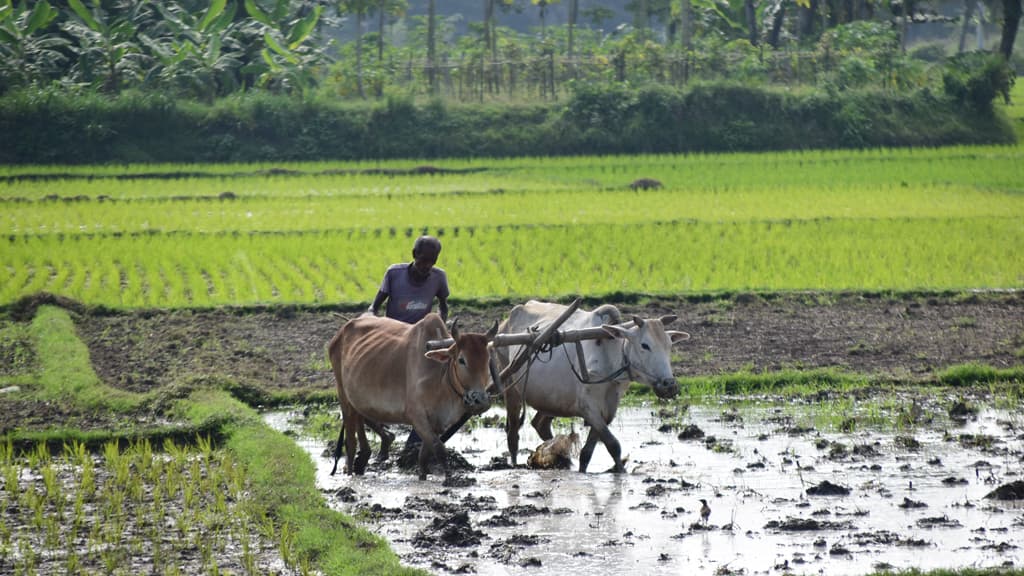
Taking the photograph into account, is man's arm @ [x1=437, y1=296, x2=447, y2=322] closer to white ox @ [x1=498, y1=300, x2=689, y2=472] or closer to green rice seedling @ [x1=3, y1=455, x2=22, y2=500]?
white ox @ [x1=498, y1=300, x2=689, y2=472]

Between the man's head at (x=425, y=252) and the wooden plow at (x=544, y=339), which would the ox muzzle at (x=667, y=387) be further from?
the man's head at (x=425, y=252)

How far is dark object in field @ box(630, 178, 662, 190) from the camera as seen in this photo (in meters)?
24.2

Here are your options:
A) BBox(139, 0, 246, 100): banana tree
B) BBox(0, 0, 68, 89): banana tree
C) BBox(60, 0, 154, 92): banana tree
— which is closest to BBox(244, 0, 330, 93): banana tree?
BBox(139, 0, 246, 100): banana tree

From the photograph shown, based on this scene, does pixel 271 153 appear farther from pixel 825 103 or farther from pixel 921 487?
pixel 921 487

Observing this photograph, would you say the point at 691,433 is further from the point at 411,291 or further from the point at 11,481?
the point at 11,481

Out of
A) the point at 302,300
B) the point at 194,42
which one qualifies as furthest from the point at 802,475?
the point at 194,42

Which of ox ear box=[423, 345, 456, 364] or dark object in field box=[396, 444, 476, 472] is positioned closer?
ox ear box=[423, 345, 456, 364]

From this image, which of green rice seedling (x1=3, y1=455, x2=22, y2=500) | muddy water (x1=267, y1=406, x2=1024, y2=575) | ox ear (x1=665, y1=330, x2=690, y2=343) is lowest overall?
green rice seedling (x1=3, y1=455, x2=22, y2=500)

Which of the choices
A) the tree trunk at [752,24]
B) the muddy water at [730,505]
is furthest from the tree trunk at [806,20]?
the muddy water at [730,505]

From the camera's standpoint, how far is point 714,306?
1363 cm

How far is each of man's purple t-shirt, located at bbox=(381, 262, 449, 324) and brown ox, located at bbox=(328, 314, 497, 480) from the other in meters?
0.26

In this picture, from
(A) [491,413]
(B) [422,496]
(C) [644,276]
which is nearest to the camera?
(B) [422,496]

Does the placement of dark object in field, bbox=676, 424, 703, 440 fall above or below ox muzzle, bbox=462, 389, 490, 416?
below

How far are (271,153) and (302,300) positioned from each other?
54.5ft
